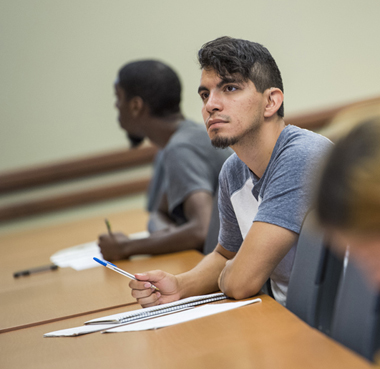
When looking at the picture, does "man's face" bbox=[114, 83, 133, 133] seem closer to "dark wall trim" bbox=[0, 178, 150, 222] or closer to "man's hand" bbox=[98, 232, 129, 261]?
"man's hand" bbox=[98, 232, 129, 261]

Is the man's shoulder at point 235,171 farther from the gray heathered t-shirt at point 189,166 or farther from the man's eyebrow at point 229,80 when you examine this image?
the gray heathered t-shirt at point 189,166

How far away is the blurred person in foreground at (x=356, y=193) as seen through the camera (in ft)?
1.41

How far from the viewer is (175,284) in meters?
1.29


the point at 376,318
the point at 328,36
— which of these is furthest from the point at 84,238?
the point at 328,36

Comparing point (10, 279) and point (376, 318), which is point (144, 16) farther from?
point (376, 318)

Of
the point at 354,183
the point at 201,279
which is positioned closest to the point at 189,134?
the point at 201,279

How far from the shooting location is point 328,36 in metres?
3.85

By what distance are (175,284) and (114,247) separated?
26.6 inches

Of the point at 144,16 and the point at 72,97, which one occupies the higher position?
the point at 144,16

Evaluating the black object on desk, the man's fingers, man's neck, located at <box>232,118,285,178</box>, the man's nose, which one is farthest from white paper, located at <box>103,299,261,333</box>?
the black object on desk

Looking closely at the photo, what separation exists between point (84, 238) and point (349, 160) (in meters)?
2.40

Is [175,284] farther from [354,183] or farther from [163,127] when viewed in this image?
[163,127]

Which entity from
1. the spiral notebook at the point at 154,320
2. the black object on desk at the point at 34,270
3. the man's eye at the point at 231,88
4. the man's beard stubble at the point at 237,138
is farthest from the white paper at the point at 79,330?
the black object on desk at the point at 34,270

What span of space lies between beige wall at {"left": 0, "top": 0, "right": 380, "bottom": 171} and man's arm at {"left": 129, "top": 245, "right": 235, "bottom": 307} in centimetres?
261
